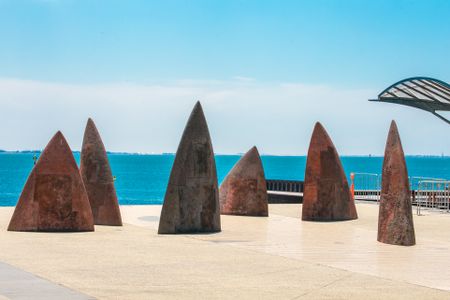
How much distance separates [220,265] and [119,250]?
7.41ft

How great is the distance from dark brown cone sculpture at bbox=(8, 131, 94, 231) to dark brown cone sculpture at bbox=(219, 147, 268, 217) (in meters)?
6.05

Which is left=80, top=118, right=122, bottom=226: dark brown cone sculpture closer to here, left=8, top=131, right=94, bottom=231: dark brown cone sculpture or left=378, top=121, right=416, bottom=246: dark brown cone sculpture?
left=8, top=131, right=94, bottom=231: dark brown cone sculpture

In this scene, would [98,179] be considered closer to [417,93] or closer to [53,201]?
[53,201]

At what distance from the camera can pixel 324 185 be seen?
19.5 metres

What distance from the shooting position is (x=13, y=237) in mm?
13984

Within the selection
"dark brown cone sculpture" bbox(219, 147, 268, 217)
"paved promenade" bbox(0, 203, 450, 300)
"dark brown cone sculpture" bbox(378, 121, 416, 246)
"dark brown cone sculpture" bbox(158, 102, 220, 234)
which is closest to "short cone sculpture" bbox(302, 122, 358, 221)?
"dark brown cone sculpture" bbox(219, 147, 268, 217)

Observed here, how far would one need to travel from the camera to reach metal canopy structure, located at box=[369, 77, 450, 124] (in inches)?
951

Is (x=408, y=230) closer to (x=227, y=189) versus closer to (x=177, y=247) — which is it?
(x=177, y=247)

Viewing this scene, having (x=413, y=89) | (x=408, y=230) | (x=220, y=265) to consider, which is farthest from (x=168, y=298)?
(x=413, y=89)

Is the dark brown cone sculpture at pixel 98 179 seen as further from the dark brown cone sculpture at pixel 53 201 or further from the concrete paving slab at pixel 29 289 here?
the concrete paving slab at pixel 29 289

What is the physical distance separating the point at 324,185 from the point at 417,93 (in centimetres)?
746

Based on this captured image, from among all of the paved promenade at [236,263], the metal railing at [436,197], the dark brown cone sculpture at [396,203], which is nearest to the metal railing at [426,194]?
the metal railing at [436,197]

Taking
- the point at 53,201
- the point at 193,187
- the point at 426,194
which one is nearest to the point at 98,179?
the point at 53,201

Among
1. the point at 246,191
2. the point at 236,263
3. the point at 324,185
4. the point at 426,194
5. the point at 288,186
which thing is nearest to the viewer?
the point at 236,263
